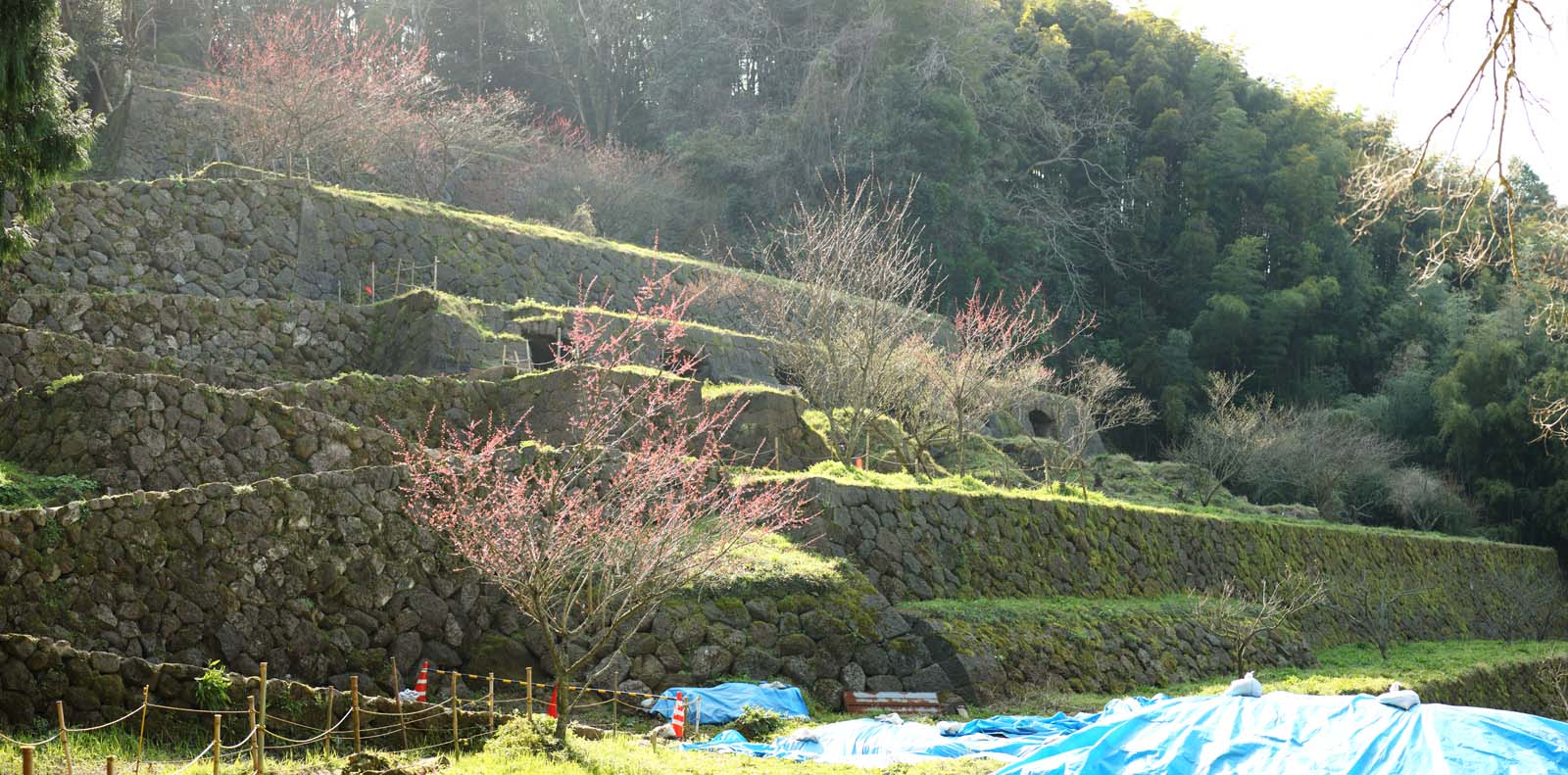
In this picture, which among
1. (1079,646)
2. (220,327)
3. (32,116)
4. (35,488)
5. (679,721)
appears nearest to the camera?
(32,116)

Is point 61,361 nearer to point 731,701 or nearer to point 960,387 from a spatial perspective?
point 731,701

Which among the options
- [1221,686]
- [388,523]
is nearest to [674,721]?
[388,523]

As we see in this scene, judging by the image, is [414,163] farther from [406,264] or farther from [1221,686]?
[1221,686]

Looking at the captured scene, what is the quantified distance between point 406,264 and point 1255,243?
26.6 metres

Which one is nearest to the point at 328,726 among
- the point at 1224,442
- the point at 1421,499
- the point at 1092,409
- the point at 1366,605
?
the point at 1366,605

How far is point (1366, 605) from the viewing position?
945 inches

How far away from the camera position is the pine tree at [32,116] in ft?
29.0

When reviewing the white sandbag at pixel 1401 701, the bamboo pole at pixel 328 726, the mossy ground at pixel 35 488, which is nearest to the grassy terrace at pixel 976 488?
the bamboo pole at pixel 328 726

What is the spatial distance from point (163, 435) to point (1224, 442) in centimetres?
2387

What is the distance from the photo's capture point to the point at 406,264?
2280cm

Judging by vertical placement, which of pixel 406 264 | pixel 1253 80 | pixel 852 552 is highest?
pixel 1253 80

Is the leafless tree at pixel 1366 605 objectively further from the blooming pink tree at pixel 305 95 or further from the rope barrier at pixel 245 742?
the blooming pink tree at pixel 305 95

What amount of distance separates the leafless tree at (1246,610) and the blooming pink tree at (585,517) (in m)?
7.41

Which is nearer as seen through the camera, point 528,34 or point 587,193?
point 587,193
